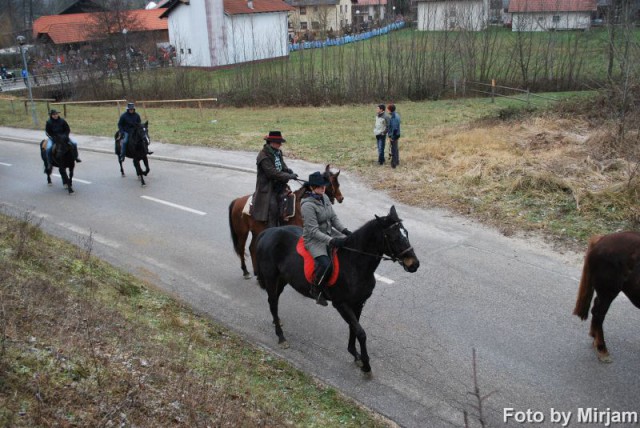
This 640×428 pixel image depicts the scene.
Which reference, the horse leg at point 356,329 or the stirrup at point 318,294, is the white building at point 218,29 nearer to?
the stirrup at point 318,294

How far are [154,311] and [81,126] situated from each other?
24.0m

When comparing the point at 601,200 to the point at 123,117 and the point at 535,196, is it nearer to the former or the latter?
the point at 535,196

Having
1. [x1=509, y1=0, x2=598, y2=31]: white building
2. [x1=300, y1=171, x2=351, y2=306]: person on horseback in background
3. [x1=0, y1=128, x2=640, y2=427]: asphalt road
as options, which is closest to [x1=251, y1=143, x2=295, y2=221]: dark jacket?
[x1=0, y1=128, x2=640, y2=427]: asphalt road

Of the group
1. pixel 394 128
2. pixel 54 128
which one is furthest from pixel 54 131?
pixel 394 128

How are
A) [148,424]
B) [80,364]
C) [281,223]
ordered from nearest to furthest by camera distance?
[148,424] < [80,364] < [281,223]

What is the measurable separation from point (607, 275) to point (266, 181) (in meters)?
5.48

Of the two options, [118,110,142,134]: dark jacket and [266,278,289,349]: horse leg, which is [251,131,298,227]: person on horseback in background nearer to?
[266,278,289,349]: horse leg

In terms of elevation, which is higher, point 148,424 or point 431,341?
point 148,424

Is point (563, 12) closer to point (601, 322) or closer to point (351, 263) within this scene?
point (601, 322)

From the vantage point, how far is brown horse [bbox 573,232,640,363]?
675 cm

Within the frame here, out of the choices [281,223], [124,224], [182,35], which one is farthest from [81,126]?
[182,35]

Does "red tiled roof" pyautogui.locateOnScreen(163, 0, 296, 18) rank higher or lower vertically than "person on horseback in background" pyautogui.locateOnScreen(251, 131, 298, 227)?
higher

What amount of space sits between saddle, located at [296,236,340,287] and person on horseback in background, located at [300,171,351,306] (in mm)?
69

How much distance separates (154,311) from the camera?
815 cm
